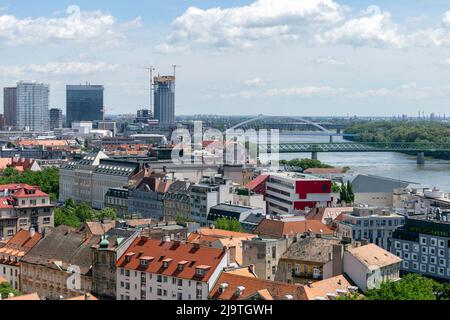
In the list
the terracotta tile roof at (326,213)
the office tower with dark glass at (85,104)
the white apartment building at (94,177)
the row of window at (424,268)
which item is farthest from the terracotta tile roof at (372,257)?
the office tower with dark glass at (85,104)

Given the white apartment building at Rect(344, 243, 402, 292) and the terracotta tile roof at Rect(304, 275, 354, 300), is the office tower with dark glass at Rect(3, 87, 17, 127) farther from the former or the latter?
the terracotta tile roof at Rect(304, 275, 354, 300)

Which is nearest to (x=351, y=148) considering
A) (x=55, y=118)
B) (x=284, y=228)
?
(x=284, y=228)

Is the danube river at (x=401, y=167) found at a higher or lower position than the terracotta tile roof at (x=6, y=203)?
lower

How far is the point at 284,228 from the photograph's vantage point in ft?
66.7

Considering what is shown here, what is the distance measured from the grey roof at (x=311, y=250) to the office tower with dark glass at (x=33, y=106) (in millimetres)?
98671

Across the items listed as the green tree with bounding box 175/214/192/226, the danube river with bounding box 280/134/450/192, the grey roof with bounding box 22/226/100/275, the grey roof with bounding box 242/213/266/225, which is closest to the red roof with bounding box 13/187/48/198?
the green tree with bounding box 175/214/192/226

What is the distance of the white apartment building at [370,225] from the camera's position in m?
22.2

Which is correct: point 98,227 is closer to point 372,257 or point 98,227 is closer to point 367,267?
point 372,257

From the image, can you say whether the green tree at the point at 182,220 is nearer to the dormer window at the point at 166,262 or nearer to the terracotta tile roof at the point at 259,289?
the dormer window at the point at 166,262

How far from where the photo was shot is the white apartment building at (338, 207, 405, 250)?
2223cm

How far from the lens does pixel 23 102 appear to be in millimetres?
112000

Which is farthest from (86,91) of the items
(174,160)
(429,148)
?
(174,160)

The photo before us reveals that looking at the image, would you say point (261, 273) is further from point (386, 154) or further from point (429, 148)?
point (386, 154)
